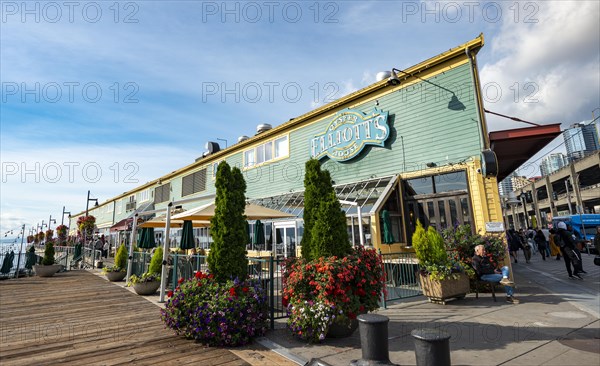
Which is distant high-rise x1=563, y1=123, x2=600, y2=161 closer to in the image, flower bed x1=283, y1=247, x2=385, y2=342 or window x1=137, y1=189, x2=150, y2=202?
flower bed x1=283, y1=247, x2=385, y2=342

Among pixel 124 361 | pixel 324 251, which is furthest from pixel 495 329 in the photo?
pixel 124 361

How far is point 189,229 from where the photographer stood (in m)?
9.79

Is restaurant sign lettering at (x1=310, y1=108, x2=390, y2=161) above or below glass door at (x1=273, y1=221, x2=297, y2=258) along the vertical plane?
above

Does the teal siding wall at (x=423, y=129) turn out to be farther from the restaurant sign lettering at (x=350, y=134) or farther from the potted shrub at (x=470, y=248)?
the potted shrub at (x=470, y=248)

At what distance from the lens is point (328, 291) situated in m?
5.08

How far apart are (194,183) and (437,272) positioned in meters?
22.6

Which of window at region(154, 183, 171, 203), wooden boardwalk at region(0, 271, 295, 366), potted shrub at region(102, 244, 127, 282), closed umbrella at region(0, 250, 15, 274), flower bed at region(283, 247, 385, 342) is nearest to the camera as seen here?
wooden boardwalk at region(0, 271, 295, 366)

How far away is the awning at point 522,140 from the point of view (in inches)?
388

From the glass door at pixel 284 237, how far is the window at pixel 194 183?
1184 cm

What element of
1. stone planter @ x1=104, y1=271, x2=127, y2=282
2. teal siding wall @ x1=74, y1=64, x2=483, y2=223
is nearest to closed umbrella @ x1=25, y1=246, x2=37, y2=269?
stone planter @ x1=104, y1=271, x2=127, y2=282

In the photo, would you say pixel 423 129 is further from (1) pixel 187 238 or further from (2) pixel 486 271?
(1) pixel 187 238

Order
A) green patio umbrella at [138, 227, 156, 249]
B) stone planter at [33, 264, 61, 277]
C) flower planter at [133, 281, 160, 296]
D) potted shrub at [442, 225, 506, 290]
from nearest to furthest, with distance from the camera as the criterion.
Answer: potted shrub at [442, 225, 506, 290], flower planter at [133, 281, 160, 296], green patio umbrella at [138, 227, 156, 249], stone planter at [33, 264, 61, 277]

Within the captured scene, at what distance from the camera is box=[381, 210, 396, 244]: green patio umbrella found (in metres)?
Answer: 11.0

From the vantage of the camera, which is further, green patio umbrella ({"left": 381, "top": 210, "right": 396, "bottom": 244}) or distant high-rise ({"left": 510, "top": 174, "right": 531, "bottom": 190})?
distant high-rise ({"left": 510, "top": 174, "right": 531, "bottom": 190})
